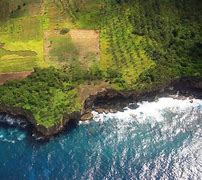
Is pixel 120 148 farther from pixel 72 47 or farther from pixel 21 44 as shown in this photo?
pixel 21 44

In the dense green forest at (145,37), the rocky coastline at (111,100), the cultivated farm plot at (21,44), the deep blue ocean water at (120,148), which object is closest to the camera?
the deep blue ocean water at (120,148)

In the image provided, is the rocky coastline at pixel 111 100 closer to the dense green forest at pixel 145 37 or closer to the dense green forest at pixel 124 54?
the dense green forest at pixel 124 54

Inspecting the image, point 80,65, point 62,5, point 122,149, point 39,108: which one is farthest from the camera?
point 62,5

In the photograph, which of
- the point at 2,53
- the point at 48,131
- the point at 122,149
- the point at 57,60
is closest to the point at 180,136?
the point at 122,149

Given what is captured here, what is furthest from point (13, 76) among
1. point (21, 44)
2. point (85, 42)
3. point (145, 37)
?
point (145, 37)

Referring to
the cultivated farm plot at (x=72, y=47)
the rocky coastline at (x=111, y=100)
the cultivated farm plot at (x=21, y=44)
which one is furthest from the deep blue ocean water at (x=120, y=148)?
the cultivated farm plot at (x=72, y=47)

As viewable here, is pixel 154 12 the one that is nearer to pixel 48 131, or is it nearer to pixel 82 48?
pixel 82 48
